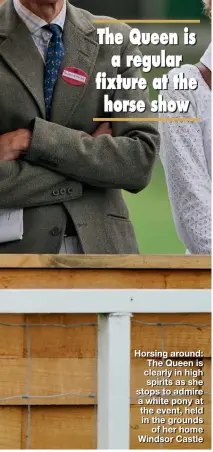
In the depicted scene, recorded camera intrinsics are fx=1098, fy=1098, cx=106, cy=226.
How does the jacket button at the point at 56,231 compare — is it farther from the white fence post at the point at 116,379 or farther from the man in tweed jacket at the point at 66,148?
the white fence post at the point at 116,379

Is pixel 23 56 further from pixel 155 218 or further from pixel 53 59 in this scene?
pixel 155 218

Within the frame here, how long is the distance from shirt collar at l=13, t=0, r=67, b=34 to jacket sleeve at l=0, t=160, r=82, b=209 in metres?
0.34

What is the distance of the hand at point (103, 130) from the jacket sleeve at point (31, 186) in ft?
0.46

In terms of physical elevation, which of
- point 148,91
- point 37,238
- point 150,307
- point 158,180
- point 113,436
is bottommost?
point 113,436

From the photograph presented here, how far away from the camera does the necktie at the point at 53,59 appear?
2.61 m

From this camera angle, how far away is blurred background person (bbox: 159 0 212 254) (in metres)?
2.61

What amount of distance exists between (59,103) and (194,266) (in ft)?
1.94

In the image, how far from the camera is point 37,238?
2.49 m

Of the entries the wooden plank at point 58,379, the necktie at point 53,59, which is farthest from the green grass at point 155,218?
the wooden plank at point 58,379

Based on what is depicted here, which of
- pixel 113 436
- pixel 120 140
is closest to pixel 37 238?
pixel 120 140

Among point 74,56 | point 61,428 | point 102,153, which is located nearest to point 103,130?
point 102,153

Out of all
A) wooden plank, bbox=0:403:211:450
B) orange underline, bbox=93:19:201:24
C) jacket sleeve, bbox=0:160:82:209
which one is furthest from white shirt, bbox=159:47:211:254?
wooden plank, bbox=0:403:211:450

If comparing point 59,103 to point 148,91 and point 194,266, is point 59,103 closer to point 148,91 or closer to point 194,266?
point 148,91

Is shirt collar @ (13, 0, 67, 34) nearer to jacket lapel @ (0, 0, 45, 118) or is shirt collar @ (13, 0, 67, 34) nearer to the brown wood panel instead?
jacket lapel @ (0, 0, 45, 118)
